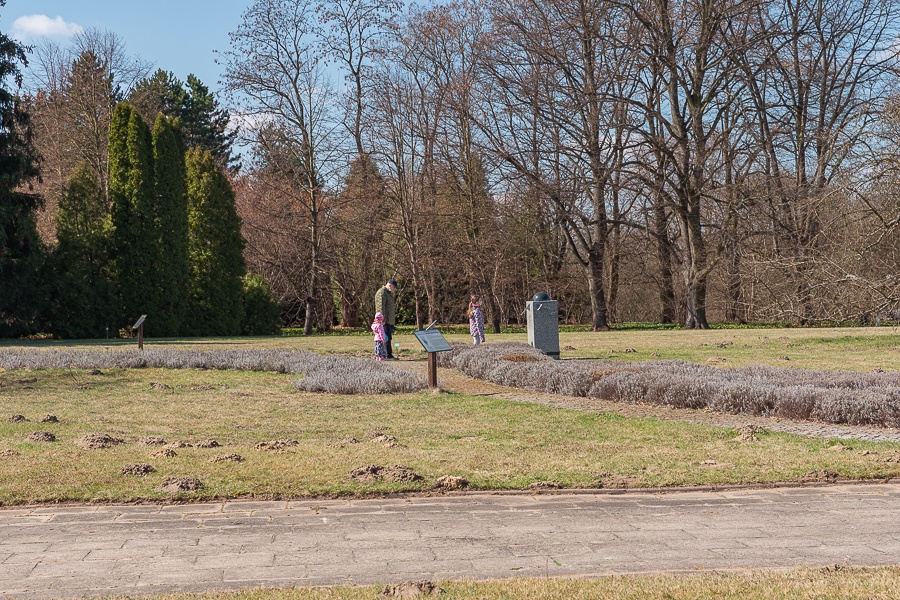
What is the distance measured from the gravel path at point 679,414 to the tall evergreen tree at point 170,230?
1995 centimetres

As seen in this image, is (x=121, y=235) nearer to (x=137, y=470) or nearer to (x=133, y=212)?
(x=133, y=212)

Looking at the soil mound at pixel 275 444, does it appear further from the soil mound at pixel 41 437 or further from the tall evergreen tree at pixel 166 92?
the tall evergreen tree at pixel 166 92

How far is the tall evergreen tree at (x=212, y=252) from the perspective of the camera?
3506 cm

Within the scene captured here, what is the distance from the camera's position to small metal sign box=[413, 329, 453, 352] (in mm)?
14274

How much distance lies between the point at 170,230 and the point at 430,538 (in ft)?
99.2

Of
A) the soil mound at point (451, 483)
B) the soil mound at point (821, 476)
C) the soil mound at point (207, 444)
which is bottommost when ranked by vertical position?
the soil mound at point (821, 476)

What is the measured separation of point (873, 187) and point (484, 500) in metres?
16.7

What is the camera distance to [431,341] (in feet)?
47.4

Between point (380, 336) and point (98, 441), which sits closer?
point (98, 441)

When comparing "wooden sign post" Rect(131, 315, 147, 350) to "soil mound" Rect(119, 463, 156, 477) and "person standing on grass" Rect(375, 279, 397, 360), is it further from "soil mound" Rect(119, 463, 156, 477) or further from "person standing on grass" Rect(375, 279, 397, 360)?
"soil mound" Rect(119, 463, 156, 477)

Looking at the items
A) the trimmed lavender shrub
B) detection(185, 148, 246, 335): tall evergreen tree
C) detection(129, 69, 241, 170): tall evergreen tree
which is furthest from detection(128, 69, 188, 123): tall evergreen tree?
Result: the trimmed lavender shrub

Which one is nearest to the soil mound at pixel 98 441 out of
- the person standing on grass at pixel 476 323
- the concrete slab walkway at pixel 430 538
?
the concrete slab walkway at pixel 430 538

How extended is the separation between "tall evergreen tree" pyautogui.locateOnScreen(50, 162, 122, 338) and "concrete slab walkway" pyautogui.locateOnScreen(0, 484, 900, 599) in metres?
25.7

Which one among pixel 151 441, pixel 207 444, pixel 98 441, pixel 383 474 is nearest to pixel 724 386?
pixel 383 474
